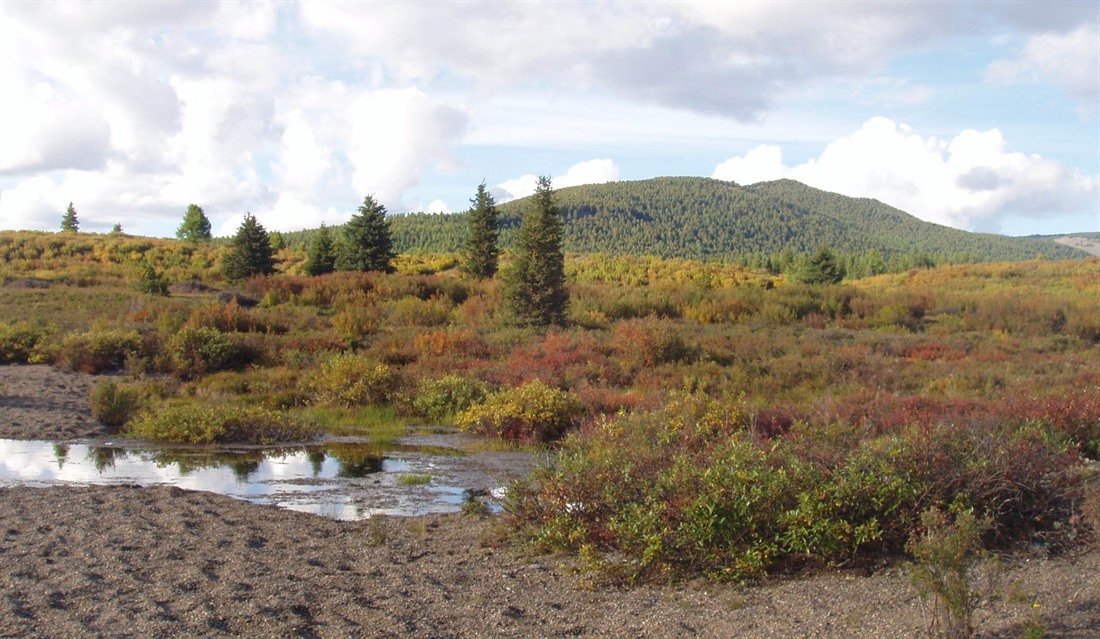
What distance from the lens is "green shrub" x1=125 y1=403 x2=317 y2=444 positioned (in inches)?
605

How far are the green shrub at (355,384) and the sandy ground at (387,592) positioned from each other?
1003 cm

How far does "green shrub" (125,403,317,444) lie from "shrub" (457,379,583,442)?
11.1ft

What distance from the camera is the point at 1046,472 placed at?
7703mm

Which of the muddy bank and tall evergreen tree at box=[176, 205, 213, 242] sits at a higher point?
tall evergreen tree at box=[176, 205, 213, 242]

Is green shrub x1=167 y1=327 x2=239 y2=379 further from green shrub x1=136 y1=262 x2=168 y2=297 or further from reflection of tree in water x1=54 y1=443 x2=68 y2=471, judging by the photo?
green shrub x1=136 y1=262 x2=168 y2=297

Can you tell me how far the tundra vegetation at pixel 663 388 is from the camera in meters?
7.21

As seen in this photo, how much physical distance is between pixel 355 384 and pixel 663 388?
6.84 meters

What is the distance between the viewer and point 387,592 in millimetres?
6992

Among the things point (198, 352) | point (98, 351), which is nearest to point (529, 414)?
point (198, 352)

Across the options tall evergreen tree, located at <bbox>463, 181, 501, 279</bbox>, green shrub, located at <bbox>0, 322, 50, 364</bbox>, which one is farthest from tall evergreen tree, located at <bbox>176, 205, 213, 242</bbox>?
green shrub, located at <bbox>0, 322, 50, 364</bbox>

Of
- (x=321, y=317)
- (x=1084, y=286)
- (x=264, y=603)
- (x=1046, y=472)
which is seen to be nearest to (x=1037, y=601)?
(x=1046, y=472)

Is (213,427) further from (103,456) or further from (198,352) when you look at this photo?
(198,352)

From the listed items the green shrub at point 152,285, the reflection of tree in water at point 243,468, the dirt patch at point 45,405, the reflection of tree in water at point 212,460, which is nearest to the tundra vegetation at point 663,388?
the green shrub at point 152,285

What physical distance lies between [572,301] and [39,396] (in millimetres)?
19442
